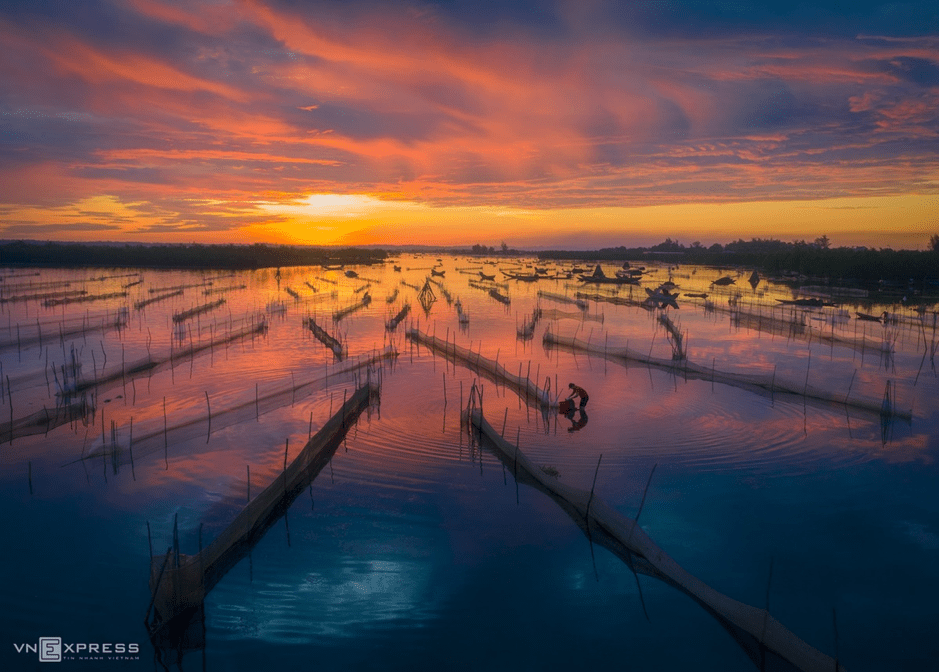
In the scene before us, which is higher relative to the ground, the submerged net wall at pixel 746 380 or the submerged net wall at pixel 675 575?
the submerged net wall at pixel 746 380

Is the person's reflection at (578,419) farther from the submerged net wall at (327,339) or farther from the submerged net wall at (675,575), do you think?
the submerged net wall at (327,339)

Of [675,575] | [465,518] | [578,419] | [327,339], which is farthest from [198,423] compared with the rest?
[327,339]

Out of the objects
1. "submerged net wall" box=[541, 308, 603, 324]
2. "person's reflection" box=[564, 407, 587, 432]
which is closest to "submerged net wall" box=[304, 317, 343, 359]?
"person's reflection" box=[564, 407, 587, 432]

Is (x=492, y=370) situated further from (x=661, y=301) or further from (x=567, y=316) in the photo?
(x=661, y=301)

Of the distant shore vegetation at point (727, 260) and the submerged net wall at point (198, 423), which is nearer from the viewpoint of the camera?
the submerged net wall at point (198, 423)

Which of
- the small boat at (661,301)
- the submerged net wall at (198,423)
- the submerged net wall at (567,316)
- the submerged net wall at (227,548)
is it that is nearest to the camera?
the submerged net wall at (227,548)

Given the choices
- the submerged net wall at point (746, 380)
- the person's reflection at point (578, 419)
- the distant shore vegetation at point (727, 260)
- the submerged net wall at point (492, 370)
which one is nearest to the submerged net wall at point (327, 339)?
the submerged net wall at point (492, 370)
